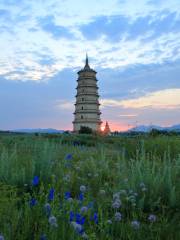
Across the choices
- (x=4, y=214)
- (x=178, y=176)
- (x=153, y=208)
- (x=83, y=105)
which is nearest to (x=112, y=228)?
(x=4, y=214)

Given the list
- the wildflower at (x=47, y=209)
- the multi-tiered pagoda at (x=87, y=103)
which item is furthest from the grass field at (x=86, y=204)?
the multi-tiered pagoda at (x=87, y=103)

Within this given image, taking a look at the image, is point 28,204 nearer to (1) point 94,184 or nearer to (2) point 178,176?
(1) point 94,184

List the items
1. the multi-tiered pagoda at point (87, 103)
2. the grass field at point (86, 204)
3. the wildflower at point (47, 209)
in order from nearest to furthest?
the grass field at point (86, 204) → the wildflower at point (47, 209) → the multi-tiered pagoda at point (87, 103)

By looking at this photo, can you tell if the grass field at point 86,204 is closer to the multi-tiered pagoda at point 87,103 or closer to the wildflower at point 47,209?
the wildflower at point 47,209

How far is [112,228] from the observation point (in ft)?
11.0

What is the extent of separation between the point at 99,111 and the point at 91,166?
56.1m

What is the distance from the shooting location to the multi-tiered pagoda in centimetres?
6049

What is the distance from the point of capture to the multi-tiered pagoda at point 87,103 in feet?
198

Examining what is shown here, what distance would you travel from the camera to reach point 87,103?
61.0m

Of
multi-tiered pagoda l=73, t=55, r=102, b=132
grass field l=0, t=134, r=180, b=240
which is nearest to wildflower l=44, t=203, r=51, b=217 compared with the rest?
grass field l=0, t=134, r=180, b=240

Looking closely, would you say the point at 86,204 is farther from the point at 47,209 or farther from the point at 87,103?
the point at 87,103

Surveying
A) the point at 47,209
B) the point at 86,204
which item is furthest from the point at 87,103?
the point at 47,209

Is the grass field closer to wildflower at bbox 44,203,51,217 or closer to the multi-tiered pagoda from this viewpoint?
wildflower at bbox 44,203,51,217

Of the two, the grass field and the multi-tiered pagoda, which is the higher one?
the multi-tiered pagoda
